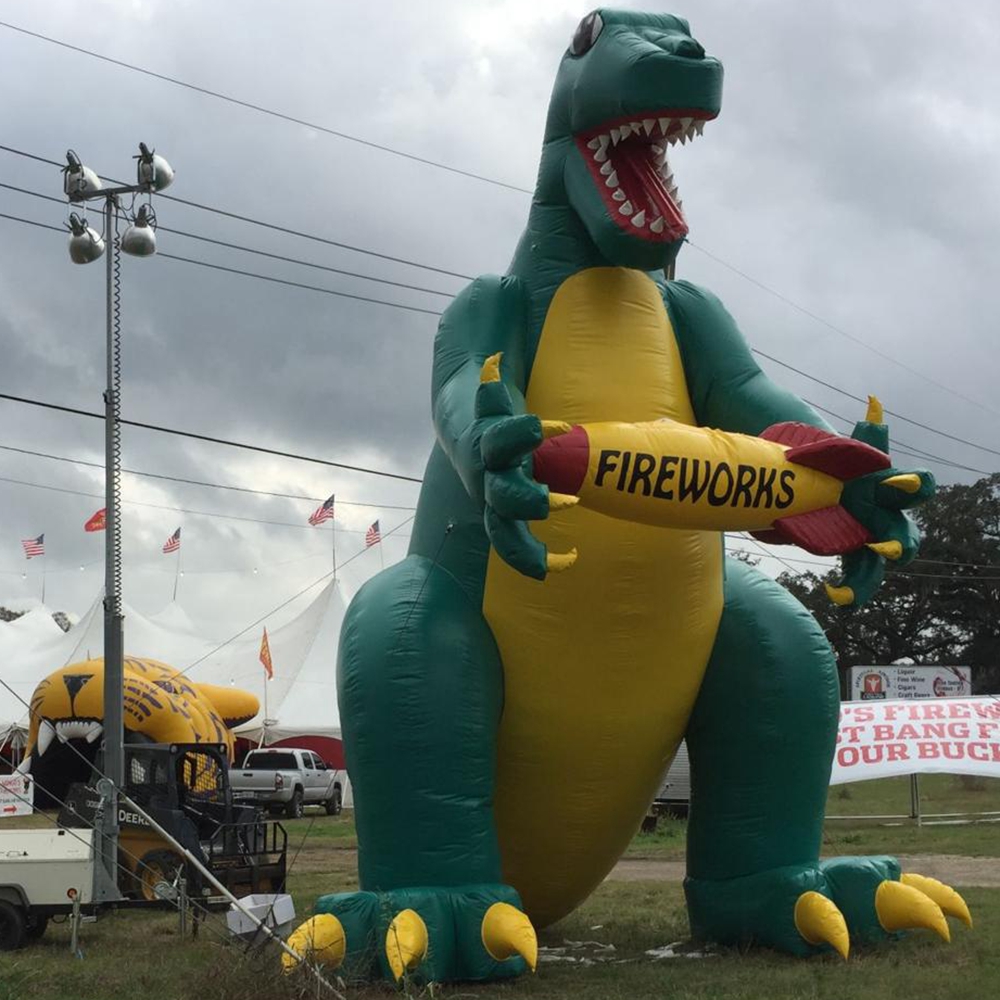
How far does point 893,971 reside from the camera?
5.60m

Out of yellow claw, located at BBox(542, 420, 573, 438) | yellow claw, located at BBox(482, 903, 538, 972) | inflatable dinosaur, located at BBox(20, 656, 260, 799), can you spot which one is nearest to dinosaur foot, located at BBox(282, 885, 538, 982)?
yellow claw, located at BBox(482, 903, 538, 972)

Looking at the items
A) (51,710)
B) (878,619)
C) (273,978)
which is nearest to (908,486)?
(273,978)

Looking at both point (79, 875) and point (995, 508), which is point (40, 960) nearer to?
point (79, 875)

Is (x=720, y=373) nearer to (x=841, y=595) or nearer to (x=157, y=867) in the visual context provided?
(x=841, y=595)

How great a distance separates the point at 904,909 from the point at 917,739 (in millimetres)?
10993

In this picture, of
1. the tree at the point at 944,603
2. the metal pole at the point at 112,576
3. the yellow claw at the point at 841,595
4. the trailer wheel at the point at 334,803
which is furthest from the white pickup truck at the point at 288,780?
the tree at the point at 944,603

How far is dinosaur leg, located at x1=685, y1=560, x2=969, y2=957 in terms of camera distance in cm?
593

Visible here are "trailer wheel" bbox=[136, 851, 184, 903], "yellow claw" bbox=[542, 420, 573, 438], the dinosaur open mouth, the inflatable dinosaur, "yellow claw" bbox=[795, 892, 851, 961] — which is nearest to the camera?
"yellow claw" bbox=[542, 420, 573, 438]

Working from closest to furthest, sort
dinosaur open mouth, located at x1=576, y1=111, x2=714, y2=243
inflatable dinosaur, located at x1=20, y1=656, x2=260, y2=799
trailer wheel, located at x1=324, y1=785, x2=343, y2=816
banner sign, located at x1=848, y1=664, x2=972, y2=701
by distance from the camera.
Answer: dinosaur open mouth, located at x1=576, y1=111, x2=714, y2=243 < inflatable dinosaur, located at x1=20, y1=656, x2=260, y2=799 < trailer wheel, located at x1=324, y1=785, x2=343, y2=816 < banner sign, located at x1=848, y1=664, x2=972, y2=701

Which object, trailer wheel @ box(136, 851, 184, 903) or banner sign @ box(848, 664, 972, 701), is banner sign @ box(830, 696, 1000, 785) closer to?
trailer wheel @ box(136, 851, 184, 903)

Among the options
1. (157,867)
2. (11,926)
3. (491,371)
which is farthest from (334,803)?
(491,371)

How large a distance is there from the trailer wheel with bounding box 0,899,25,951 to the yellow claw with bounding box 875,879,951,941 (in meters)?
5.09

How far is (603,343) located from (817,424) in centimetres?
96

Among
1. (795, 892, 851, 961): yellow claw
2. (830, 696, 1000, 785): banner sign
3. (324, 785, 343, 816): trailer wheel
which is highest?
(830, 696, 1000, 785): banner sign
